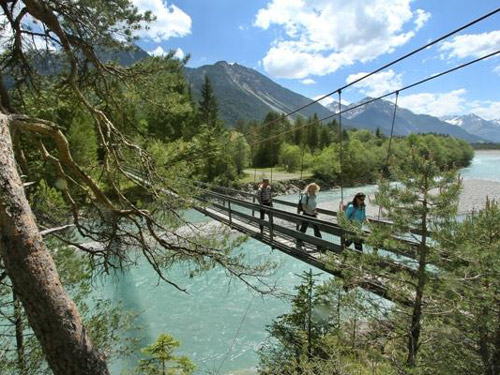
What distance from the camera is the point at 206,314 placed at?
9.23 meters

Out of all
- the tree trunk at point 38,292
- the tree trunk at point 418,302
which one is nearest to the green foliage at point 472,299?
the tree trunk at point 418,302

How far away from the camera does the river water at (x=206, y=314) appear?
295 inches

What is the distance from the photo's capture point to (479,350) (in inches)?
99.7

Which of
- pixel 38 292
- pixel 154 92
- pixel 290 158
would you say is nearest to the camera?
pixel 38 292

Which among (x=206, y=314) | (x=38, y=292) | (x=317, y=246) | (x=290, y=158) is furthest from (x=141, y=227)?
(x=290, y=158)

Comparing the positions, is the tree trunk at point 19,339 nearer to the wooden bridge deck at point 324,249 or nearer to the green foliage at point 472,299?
the wooden bridge deck at point 324,249

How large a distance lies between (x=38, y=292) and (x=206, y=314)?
8.09 m

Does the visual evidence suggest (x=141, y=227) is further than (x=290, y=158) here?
No

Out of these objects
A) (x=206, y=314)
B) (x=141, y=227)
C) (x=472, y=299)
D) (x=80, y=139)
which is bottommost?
(x=206, y=314)

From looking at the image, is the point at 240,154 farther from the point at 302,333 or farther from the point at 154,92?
the point at 154,92

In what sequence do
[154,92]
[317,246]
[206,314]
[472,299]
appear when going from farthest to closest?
1. [206,314]
2. [317,246]
3. [154,92]
4. [472,299]

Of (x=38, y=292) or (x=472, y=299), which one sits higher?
(x=38, y=292)

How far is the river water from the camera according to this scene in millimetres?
7480

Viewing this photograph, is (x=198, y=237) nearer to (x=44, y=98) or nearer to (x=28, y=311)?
(x=28, y=311)
